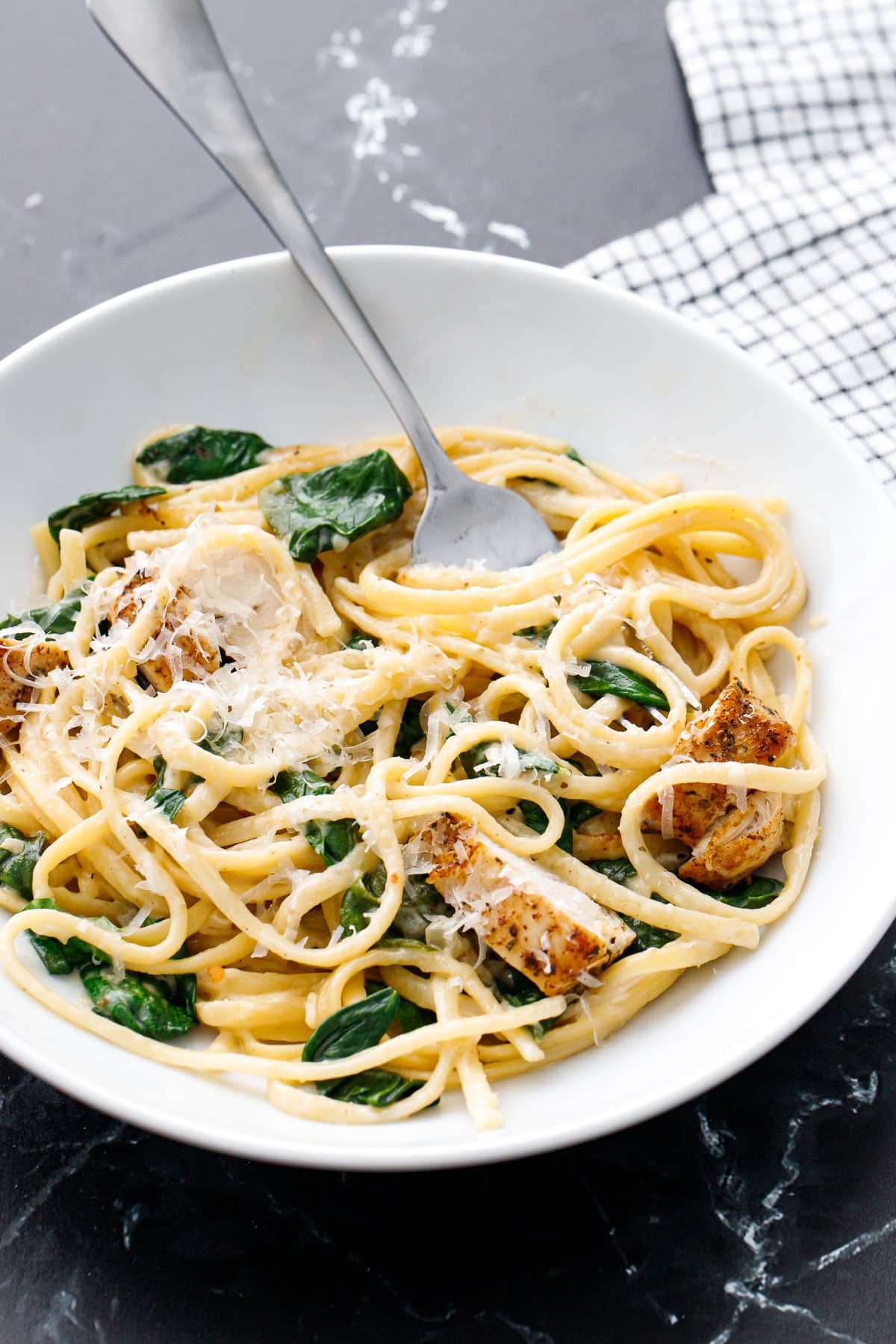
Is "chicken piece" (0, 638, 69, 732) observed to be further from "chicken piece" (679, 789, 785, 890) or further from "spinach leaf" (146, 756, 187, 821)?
"chicken piece" (679, 789, 785, 890)

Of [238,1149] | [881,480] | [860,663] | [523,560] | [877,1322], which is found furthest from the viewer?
[881,480]

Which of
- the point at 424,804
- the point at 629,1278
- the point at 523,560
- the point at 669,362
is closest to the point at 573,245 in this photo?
the point at 669,362

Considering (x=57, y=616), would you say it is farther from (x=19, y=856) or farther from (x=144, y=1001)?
(x=144, y=1001)

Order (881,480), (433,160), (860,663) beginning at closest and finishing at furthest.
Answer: (860,663), (881,480), (433,160)

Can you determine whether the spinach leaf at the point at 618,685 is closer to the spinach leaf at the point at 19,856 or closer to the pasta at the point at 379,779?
the pasta at the point at 379,779

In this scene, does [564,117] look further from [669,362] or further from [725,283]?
[669,362]

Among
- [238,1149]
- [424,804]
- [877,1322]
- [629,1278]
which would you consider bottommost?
Answer: [877,1322]

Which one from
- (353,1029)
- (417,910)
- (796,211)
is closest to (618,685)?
(417,910)

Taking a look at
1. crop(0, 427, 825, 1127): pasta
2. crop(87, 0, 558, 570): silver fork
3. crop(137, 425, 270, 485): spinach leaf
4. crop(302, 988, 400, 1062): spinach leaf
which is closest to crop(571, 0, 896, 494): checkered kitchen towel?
crop(0, 427, 825, 1127): pasta
